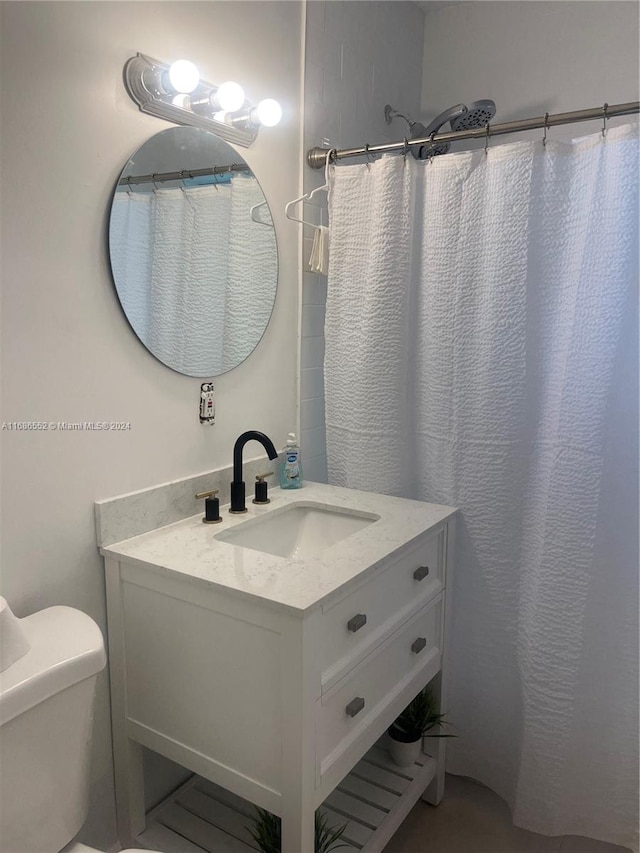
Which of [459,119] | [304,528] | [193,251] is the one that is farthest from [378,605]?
[459,119]

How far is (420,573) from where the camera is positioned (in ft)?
5.08

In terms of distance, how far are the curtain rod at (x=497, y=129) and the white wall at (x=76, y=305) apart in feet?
1.10

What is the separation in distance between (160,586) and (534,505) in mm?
956

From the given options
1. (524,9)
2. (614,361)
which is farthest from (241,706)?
(524,9)

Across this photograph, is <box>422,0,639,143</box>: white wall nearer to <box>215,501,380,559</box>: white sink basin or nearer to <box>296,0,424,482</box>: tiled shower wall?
<box>296,0,424,482</box>: tiled shower wall

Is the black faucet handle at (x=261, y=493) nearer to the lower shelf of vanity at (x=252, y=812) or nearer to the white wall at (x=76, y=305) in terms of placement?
the white wall at (x=76, y=305)

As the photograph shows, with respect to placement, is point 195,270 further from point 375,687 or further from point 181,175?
point 375,687

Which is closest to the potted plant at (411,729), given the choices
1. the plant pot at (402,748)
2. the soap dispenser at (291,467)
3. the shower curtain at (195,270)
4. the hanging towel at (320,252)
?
the plant pot at (402,748)

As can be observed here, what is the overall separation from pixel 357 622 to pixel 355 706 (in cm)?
18

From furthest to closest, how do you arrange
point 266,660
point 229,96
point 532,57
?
point 532,57
point 229,96
point 266,660

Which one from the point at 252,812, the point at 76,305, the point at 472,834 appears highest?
the point at 76,305

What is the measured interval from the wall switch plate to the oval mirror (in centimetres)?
4

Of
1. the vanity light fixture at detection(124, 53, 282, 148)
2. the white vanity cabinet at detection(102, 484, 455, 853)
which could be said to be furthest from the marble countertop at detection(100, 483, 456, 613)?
the vanity light fixture at detection(124, 53, 282, 148)

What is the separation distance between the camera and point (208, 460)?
1636 millimetres
